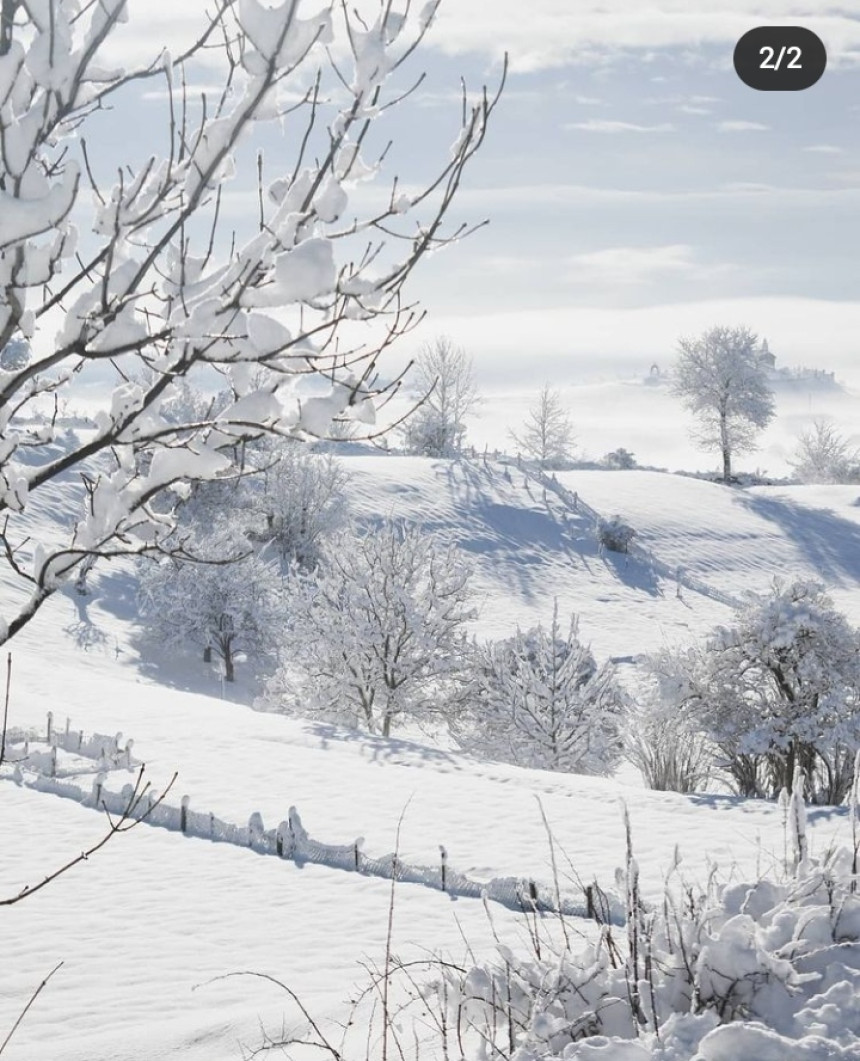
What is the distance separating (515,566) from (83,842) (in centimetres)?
2989

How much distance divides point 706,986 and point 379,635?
831 inches

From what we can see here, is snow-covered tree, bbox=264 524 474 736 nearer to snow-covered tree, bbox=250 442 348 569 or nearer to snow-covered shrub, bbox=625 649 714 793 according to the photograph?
snow-covered shrub, bbox=625 649 714 793

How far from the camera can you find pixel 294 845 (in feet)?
41.5

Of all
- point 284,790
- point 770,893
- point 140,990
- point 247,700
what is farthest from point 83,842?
point 247,700

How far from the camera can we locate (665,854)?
12648 mm

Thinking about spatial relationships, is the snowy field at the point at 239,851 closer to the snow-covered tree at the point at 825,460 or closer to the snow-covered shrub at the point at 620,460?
the snow-covered shrub at the point at 620,460

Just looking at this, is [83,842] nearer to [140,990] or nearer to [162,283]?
[140,990]

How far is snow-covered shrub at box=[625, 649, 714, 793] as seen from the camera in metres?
17.5

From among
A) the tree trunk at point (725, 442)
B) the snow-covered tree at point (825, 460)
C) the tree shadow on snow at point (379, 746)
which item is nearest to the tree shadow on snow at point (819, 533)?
the tree trunk at point (725, 442)

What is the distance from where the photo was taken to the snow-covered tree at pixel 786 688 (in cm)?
1625

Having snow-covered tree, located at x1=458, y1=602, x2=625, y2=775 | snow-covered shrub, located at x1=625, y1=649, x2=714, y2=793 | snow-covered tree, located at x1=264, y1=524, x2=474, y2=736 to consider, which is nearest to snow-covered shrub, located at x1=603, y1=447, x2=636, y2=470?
snow-covered tree, located at x1=264, y1=524, x2=474, y2=736

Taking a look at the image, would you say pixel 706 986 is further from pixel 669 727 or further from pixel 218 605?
pixel 218 605

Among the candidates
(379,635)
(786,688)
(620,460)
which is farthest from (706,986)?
(620,460)

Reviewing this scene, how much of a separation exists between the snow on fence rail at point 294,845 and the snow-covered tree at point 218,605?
15.2 metres
